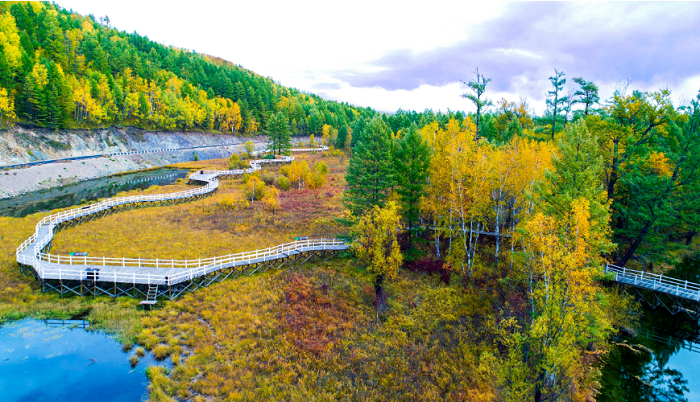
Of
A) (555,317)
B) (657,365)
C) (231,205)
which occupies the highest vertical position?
(555,317)

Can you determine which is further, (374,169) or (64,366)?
(374,169)

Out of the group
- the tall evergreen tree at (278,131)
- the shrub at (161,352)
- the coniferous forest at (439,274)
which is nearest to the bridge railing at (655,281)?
the coniferous forest at (439,274)

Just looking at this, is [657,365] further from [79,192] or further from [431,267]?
[79,192]

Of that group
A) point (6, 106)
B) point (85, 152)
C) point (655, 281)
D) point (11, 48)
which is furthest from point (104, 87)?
point (655, 281)

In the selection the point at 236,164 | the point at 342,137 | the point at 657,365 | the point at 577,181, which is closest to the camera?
the point at 657,365

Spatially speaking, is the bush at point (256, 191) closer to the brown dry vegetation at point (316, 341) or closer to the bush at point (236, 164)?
the bush at point (236, 164)

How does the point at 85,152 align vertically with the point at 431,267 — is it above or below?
above

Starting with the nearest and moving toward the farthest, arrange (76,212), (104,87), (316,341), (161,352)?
(161,352)
(316,341)
(76,212)
(104,87)

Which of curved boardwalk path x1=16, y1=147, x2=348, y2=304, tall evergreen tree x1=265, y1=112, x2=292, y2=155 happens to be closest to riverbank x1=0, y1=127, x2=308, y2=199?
tall evergreen tree x1=265, y1=112, x2=292, y2=155
